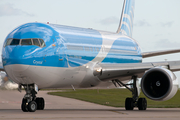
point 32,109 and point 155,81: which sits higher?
point 155,81

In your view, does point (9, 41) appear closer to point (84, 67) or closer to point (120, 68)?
point (84, 67)

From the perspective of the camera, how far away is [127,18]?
27.3 m

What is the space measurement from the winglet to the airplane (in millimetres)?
5671

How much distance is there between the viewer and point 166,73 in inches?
634

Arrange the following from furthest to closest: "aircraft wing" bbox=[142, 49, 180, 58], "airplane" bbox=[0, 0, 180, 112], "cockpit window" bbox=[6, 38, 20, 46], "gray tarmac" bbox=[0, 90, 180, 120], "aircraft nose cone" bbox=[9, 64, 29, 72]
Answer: "aircraft wing" bbox=[142, 49, 180, 58] < "cockpit window" bbox=[6, 38, 20, 46] < "airplane" bbox=[0, 0, 180, 112] < "aircraft nose cone" bbox=[9, 64, 29, 72] < "gray tarmac" bbox=[0, 90, 180, 120]

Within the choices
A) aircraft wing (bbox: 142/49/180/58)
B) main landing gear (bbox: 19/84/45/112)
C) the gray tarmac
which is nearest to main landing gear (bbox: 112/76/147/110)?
the gray tarmac

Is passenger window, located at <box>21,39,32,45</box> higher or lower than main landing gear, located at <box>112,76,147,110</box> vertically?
higher

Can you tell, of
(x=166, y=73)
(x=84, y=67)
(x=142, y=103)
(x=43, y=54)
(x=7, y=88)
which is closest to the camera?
(x=43, y=54)

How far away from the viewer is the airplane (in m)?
14.7

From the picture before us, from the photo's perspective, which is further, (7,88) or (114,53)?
(7,88)

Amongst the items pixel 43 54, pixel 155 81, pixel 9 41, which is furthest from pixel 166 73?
pixel 9 41

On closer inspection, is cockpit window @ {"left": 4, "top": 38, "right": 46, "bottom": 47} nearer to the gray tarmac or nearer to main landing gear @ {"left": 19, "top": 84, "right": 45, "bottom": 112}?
main landing gear @ {"left": 19, "top": 84, "right": 45, "bottom": 112}

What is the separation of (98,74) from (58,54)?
8.67 feet
